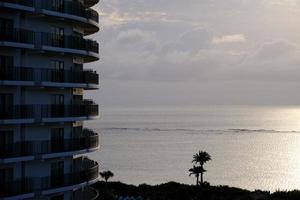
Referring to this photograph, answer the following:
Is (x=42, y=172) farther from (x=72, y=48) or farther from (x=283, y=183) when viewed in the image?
(x=283, y=183)

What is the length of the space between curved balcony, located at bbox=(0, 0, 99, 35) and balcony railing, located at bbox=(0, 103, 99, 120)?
17.9 feet

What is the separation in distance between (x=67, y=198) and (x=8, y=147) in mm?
7714

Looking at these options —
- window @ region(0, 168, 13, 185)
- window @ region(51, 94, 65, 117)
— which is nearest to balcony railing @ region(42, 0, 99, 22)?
window @ region(51, 94, 65, 117)

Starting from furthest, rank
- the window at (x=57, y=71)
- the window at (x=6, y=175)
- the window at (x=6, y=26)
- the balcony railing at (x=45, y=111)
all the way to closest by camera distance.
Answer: the window at (x=57, y=71) → the window at (x=6, y=175) → the balcony railing at (x=45, y=111) → the window at (x=6, y=26)

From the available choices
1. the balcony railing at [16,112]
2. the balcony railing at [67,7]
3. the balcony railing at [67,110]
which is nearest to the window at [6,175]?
the balcony railing at [16,112]

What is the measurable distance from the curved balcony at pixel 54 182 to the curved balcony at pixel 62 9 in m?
9.67

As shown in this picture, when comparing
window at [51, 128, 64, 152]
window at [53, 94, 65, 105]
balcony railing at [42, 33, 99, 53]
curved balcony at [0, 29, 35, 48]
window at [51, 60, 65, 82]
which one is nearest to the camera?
curved balcony at [0, 29, 35, 48]

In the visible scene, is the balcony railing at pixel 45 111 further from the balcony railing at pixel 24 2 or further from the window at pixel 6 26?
the balcony railing at pixel 24 2

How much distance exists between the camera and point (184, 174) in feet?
431

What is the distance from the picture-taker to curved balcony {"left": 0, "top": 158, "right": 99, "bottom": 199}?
32.5 m

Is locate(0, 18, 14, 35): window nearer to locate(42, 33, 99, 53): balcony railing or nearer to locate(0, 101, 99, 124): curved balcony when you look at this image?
locate(42, 33, 99, 53): balcony railing

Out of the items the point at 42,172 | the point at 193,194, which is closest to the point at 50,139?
the point at 42,172

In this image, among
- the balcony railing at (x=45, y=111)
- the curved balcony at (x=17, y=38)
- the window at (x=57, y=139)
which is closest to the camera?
the curved balcony at (x=17, y=38)

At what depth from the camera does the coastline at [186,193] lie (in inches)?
2500
